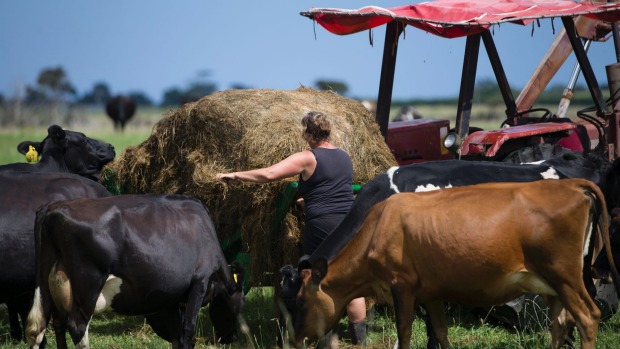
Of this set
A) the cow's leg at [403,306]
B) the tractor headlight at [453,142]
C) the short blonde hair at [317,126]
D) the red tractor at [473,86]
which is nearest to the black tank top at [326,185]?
the short blonde hair at [317,126]

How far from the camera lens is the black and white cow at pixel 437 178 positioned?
6699 mm

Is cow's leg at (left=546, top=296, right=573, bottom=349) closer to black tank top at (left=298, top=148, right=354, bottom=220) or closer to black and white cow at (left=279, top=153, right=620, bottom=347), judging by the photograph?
black and white cow at (left=279, top=153, right=620, bottom=347)

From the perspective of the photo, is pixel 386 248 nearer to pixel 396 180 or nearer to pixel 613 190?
pixel 396 180

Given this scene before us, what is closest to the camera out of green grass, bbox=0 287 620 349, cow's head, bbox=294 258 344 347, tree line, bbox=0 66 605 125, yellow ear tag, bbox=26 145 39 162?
cow's head, bbox=294 258 344 347

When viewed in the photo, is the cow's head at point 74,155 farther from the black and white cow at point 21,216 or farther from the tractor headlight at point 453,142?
the tractor headlight at point 453,142

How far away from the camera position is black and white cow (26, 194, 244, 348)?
6.50 m

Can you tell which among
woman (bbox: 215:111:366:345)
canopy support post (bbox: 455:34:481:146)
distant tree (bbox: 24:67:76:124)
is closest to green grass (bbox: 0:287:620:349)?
woman (bbox: 215:111:366:345)

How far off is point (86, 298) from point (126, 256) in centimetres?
40

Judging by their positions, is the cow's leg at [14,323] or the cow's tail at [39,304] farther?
the cow's leg at [14,323]

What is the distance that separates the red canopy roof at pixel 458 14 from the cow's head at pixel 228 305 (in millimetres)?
2653

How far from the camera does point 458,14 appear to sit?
8.38 metres

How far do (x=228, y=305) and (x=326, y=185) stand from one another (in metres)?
1.25

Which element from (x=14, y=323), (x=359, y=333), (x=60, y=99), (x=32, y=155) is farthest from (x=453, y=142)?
(x=60, y=99)

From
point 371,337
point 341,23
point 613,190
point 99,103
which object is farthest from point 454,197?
point 99,103
